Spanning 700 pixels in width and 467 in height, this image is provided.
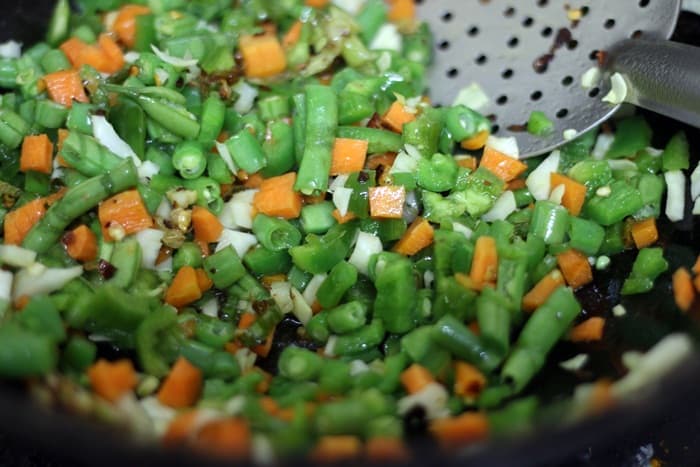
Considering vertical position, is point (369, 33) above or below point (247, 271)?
above

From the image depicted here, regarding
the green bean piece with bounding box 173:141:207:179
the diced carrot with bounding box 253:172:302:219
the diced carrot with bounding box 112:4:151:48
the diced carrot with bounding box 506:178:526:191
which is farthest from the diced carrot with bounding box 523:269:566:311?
the diced carrot with bounding box 112:4:151:48

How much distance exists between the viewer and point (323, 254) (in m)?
2.10

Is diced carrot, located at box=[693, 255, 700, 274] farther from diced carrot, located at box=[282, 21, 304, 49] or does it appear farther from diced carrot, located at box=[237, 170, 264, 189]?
diced carrot, located at box=[282, 21, 304, 49]

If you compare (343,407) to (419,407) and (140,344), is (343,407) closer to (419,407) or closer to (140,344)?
(419,407)

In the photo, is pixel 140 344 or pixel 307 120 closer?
pixel 140 344

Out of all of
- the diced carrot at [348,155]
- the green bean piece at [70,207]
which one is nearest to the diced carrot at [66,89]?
the green bean piece at [70,207]

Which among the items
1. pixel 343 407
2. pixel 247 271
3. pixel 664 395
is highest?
pixel 664 395

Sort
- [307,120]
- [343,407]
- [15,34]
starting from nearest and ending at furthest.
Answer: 1. [343,407]
2. [307,120]
3. [15,34]

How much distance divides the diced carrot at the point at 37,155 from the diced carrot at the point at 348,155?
0.79 metres

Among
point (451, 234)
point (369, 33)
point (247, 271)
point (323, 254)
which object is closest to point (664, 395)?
point (451, 234)

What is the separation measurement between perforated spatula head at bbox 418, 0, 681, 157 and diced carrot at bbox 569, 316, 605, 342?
1.91 ft

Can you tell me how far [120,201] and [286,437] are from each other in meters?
A: 0.98

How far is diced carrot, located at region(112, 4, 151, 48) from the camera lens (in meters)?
2.50

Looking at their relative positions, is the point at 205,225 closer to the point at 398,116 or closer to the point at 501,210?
the point at 398,116
